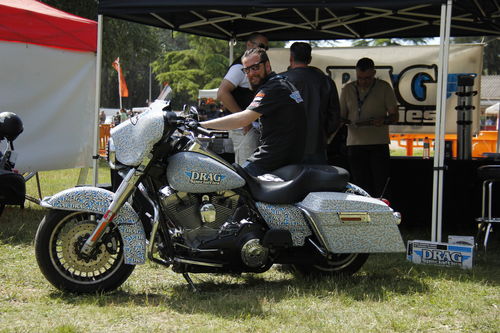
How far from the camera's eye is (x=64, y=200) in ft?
12.8

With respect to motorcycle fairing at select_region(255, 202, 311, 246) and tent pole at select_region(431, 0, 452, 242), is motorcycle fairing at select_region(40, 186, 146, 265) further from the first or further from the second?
tent pole at select_region(431, 0, 452, 242)

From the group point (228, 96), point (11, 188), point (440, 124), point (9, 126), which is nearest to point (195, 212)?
point (228, 96)

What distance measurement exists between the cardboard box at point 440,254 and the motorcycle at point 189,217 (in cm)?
109

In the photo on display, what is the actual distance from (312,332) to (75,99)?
216 inches

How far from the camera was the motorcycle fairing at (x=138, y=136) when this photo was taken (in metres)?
3.91

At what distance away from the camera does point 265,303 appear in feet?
13.0

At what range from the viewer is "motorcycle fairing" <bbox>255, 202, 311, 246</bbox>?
4234 mm

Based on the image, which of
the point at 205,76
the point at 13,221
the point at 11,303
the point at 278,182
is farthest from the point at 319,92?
the point at 205,76

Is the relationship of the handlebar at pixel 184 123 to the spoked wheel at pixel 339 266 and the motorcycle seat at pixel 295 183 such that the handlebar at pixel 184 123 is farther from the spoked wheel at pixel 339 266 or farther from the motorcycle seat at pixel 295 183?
the spoked wheel at pixel 339 266

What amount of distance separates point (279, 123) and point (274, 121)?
0.12 feet

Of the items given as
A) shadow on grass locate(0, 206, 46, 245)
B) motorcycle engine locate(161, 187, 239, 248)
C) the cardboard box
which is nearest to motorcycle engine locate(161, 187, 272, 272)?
motorcycle engine locate(161, 187, 239, 248)

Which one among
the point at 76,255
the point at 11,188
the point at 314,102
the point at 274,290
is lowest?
the point at 274,290

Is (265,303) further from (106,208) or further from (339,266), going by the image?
(106,208)

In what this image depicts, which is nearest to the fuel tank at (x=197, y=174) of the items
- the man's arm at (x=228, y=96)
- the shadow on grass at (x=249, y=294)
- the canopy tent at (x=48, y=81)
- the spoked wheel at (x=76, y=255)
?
the spoked wheel at (x=76, y=255)
